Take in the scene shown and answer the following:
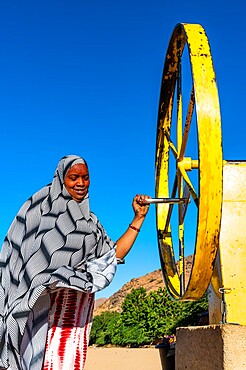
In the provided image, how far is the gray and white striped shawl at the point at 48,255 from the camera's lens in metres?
3.14

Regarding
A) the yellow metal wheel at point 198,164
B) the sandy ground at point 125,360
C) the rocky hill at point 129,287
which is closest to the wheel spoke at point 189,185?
the yellow metal wheel at point 198,164

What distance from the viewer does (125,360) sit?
1872 cm

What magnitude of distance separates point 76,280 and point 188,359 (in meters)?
1.34

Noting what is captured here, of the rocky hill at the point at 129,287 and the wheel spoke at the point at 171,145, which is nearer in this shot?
the wheel spoke at the point at 171,145

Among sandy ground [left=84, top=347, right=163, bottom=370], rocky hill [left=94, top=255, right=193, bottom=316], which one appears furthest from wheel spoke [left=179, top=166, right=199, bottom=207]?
rocky hill [left=94, top=255, right=193, bottom=316]

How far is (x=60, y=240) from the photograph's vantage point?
325cm

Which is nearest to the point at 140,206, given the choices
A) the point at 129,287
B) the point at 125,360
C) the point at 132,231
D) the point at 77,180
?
the point at 132,231

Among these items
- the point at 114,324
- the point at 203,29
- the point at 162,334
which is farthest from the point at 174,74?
the point at 114,324

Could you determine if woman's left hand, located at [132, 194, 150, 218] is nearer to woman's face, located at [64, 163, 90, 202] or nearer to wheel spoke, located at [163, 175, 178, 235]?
woman's face, located at [64, 163, 90, 202]

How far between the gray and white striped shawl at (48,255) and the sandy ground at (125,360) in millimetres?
12690

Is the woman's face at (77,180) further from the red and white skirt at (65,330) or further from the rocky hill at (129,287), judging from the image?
the rocky hill at (129,287)

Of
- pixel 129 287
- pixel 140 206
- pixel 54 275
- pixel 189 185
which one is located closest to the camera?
pixel 54 275

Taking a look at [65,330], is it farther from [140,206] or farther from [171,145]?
[171,145]

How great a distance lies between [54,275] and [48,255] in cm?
13
